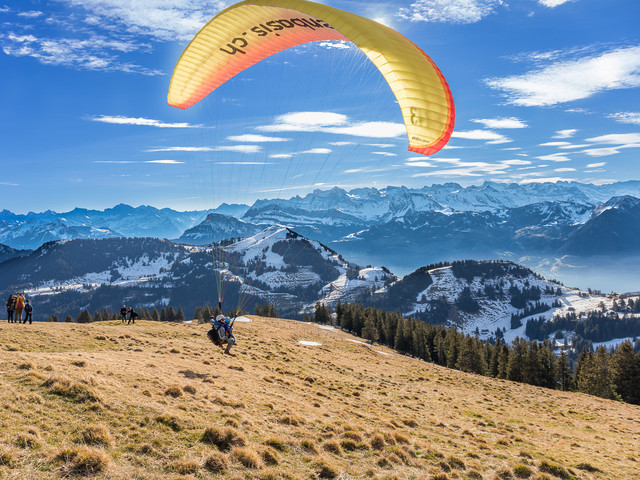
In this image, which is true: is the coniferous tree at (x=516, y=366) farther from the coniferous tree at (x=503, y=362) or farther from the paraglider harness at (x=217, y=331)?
the paraglider harness at (x=217, y=331)

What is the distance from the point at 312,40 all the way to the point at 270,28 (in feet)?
7.08

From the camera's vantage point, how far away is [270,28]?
16.2 metres

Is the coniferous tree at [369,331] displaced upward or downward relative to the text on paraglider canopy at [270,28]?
downward

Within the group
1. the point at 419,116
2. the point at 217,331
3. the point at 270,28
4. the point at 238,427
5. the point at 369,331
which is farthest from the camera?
the point at 369,331

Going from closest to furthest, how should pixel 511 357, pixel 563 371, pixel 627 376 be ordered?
pixel 627 376 < pixel 563 371 < pixel 511 357

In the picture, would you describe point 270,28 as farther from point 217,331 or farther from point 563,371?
point 563,371

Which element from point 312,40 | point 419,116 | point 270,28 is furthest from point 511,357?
point 270,28

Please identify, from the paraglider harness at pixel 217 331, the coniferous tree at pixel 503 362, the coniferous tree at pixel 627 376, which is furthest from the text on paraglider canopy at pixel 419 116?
the coniferous tree at pixel 503 362

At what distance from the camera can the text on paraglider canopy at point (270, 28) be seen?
14.8 metres

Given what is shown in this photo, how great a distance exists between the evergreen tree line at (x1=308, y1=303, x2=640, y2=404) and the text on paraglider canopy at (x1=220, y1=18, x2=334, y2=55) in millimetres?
63566

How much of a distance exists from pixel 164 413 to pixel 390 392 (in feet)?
57.0

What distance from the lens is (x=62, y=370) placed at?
12.2 metres

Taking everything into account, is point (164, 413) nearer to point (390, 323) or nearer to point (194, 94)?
point (194, 94)

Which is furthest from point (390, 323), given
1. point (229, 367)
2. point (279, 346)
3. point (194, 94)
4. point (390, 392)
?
point (194, 94)
